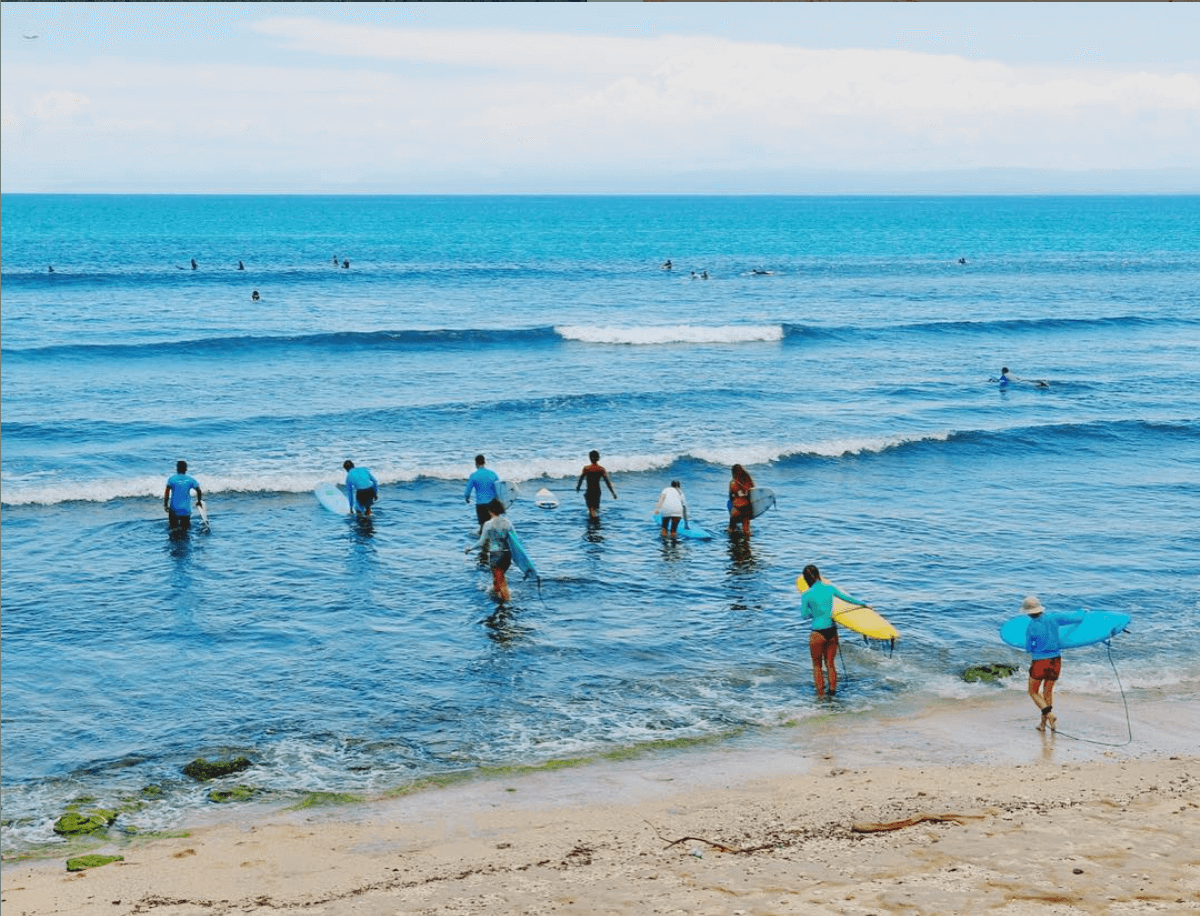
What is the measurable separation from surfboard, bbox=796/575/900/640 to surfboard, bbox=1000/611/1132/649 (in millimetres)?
1490

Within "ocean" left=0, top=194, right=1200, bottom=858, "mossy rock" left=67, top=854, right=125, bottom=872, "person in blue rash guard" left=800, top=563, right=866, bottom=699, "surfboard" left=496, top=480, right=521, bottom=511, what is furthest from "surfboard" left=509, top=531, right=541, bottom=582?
"mossy rock" left=67, top=854, right=125, bottom=872

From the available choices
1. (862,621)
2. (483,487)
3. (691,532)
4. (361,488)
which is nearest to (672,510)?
(691,532)

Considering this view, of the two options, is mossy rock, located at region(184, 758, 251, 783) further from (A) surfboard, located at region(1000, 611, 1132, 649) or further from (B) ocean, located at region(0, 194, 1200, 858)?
(A) surfboard, located at region(1000, 611, 1132, 649)

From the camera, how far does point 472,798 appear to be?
11.2 m

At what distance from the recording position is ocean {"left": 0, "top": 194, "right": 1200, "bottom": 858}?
13250 millimetres

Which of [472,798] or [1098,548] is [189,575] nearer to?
[472,798]

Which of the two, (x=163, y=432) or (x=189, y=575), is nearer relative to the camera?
(x=189, y=575)

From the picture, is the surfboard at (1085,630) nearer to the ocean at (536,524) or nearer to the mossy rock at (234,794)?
the ocean at (536,524)

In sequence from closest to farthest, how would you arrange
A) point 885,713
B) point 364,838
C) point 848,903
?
point 848,903 < point 364,838 < point 885,713

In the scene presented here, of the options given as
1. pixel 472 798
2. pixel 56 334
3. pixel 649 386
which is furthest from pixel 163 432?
pixel 472 798

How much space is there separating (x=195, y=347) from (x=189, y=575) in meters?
23.8

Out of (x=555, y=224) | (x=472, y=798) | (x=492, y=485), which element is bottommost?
(x=472, y=798)

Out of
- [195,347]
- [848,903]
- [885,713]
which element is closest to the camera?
[848,903]

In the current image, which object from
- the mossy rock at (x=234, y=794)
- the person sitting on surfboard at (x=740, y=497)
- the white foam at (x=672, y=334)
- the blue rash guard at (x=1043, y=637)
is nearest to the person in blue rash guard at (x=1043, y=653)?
the blue rash guard at (x=1043, y=637)
